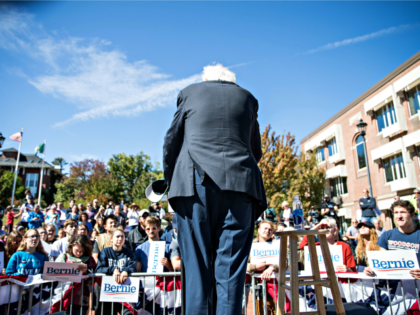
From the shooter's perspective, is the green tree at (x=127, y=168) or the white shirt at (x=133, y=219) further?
the green tree at (x=127, y=168)

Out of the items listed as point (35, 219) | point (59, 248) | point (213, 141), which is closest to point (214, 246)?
point (213, 141)

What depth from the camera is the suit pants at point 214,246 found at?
1802 millimetres

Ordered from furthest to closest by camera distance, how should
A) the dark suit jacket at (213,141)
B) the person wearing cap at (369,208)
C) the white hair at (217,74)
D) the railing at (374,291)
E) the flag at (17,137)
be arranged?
the flag at (17,137) < the person wearing cap at (369,208) < the railing at (374,291) < the white hair at (217,74) < the dark suit jacket at (213,141)

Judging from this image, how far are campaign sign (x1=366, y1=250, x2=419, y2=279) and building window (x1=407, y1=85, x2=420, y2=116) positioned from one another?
1762 cm

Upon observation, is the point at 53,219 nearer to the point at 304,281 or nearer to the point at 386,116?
the point at 304,281

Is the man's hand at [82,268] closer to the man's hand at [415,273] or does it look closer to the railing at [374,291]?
the railing at [374,291]

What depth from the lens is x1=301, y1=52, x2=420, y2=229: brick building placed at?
1827 cm

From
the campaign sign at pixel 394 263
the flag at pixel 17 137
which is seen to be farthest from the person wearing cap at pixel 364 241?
the flag at pixel 17 137

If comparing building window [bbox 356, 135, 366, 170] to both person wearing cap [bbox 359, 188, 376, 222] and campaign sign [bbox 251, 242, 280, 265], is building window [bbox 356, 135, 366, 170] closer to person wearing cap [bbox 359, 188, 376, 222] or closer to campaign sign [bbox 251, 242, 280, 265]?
person wearing cap [bbox 359, 188, 376, 222]

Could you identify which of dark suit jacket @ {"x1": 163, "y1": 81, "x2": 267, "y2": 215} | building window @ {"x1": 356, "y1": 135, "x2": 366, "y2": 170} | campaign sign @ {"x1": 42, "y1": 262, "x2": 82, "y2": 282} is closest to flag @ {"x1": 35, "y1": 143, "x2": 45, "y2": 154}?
building window @ {"x1": 356, "y1": 135, "x2": 366, "y2": 170}

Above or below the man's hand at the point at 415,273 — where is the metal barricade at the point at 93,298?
below

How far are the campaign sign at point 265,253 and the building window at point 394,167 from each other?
17.8 meters

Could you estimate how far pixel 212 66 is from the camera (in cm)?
237

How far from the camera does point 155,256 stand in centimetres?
474
